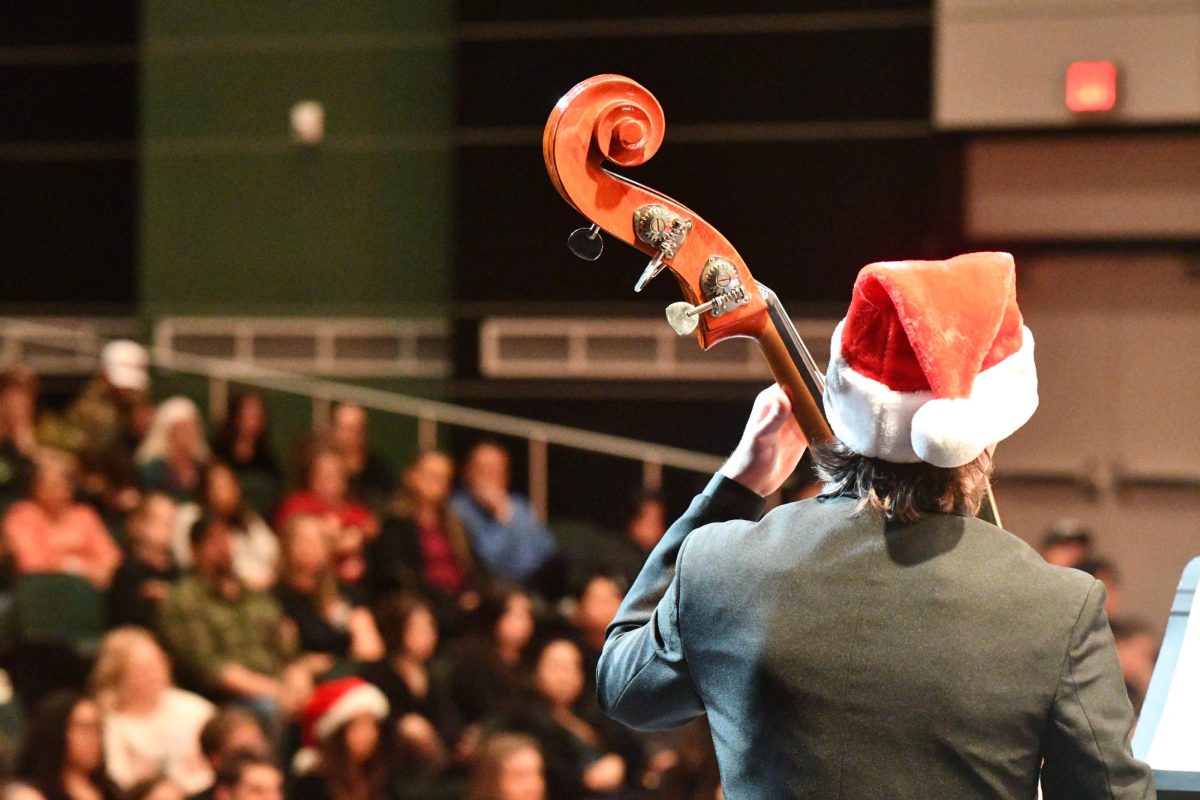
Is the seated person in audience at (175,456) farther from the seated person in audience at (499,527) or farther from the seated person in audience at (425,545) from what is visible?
the seated person in audience at (499,527)

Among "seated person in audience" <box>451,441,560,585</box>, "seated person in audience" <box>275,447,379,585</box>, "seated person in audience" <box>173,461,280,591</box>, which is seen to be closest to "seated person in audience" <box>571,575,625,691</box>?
"seated person in audience" <box>451,441,560,585</box>

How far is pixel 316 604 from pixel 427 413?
1.89 meters

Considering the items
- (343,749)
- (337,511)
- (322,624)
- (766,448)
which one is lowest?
(343,749)

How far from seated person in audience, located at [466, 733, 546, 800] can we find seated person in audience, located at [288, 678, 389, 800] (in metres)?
0.40

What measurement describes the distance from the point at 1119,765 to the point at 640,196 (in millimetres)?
656

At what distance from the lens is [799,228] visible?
636 centimetres

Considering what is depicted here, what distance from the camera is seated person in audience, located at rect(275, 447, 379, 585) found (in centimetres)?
525

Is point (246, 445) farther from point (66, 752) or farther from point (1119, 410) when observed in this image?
point (1119, 410)

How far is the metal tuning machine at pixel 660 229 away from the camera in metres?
1.46

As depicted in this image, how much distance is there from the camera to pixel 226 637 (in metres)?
4.68

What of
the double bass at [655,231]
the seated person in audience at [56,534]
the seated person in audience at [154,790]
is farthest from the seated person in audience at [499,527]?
the double bass at [655,231]

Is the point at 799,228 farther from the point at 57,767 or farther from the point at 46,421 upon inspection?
the point at 57,767

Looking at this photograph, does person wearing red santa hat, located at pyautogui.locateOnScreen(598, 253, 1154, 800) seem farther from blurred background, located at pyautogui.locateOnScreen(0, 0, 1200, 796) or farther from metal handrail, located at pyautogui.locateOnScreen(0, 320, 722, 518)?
metal handrail, located at pyautogui.locateOnScreen(0, 320, 722, 518)

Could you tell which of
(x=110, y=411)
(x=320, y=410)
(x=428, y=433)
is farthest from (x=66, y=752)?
(x=320, y=410)
